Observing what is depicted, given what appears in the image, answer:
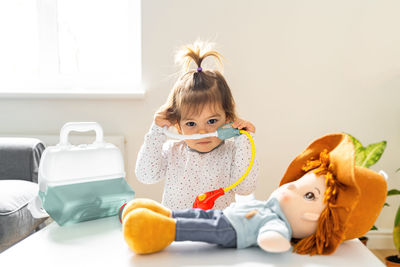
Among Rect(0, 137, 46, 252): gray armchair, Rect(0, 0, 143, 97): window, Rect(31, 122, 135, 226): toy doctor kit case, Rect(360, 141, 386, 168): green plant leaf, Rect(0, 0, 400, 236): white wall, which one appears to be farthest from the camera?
Rect(0, 0, 143, 97): window

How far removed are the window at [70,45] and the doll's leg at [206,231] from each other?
52.8 inches

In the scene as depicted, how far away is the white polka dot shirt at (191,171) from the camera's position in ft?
3.51

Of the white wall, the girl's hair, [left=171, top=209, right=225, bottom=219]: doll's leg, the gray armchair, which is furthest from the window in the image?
[left=171, top=209, right=225, bottom=219]: doll's leg

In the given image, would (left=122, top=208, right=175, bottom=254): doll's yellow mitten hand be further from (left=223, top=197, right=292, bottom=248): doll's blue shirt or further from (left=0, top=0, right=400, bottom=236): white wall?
(left=0, top=0, right=400, bottom=236): white wall

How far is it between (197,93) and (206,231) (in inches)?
17.8

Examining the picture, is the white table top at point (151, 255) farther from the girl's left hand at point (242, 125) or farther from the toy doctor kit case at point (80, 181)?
the girl's left hand at point (242, 125)

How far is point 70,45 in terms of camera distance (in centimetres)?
200

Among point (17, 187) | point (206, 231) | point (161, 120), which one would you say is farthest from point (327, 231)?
point (17, 187)

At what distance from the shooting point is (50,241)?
732 mm

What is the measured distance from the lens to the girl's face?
1.01 metres

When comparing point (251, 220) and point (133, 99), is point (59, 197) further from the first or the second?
point (133, 99)

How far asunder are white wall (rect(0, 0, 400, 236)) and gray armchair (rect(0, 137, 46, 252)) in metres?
0.41

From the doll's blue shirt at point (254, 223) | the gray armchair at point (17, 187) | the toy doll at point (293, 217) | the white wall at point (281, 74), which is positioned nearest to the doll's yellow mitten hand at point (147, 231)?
the toy doll at point (293, 217)

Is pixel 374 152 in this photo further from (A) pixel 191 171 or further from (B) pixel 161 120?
(B) pixel 161 120
